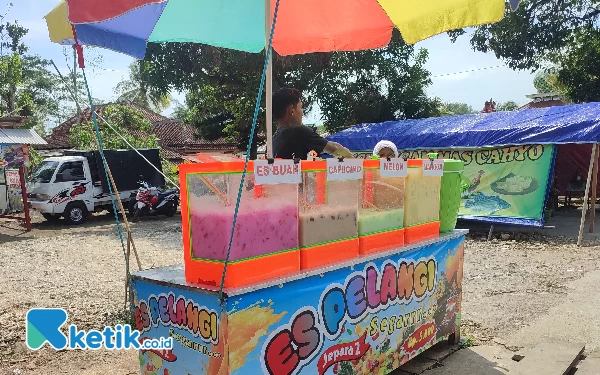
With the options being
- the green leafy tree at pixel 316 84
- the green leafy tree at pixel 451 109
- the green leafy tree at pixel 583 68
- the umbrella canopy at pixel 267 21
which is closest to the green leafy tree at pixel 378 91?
the green leafy tree at pixel 316 84

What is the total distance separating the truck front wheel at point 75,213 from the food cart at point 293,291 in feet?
38.2

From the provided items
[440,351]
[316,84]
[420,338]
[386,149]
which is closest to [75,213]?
[316,84]

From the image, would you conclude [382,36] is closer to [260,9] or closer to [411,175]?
[260,9]

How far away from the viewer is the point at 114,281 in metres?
6.50

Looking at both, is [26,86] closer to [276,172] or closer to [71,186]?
[71,186]

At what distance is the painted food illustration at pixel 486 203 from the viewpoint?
9.81 metres

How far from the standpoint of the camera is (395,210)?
3.33 m

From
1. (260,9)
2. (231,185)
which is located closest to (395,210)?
(231,185)

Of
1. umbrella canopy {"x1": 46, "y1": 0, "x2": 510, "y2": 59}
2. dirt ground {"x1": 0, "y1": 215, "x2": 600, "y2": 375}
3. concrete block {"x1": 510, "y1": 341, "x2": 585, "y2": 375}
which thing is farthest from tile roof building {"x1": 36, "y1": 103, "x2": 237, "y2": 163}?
concrete block {"x1": 510, "y1": 341, "x2": 585, "y2": 375}

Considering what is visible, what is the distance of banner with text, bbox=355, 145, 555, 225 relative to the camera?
923cm

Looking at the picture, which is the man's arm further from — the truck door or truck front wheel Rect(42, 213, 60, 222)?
truck front wheel Rect(42, 213, 60, 222)

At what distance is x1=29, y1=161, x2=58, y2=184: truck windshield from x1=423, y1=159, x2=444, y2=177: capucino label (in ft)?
40.2

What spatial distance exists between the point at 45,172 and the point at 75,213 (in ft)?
4.64

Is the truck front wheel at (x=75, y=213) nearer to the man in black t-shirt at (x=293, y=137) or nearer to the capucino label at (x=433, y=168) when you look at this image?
the man in black t-shirt at (x=293, y=137)
